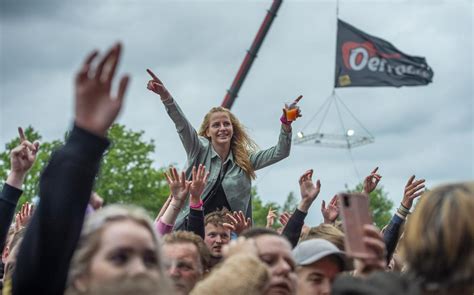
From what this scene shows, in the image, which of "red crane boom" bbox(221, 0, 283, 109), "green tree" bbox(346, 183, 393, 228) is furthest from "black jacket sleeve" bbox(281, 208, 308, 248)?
"green tree" bbox(346, 183, 393, 228)

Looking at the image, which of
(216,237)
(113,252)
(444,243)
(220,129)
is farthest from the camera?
(220,129)

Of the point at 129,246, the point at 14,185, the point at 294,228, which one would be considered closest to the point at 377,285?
the point at 129,246

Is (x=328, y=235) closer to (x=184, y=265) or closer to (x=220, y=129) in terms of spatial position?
(x=184, y=265)

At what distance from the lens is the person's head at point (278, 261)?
4035 millimetres

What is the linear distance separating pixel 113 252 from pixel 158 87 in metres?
4.50

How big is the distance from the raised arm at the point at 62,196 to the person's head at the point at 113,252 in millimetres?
124

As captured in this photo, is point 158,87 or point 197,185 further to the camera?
point 158,87

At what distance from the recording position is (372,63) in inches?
1014

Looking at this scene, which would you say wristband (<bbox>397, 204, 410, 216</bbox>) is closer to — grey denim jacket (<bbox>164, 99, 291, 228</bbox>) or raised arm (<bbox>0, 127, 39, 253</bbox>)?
grey denim jacket (<bbox>164, 99, 291, 228</bbox>)

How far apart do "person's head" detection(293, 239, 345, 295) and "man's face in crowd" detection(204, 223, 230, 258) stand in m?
1.90

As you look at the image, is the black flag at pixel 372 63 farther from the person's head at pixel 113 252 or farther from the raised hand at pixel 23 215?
the person's head at pixel 113 252

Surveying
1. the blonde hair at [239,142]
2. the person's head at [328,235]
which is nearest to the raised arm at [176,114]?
the blonde hair at [239,142]

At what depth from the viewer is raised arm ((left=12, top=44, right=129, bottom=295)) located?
10.1ft

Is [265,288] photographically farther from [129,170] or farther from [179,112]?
[129,170]
